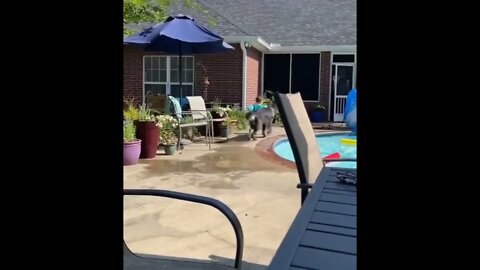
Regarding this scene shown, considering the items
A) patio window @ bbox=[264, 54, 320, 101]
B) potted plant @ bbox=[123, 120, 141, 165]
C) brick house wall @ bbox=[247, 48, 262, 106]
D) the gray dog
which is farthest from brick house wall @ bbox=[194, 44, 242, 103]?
potted plant @ bbox=[123, 120, 141, 165]

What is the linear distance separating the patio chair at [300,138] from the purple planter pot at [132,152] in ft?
13.0

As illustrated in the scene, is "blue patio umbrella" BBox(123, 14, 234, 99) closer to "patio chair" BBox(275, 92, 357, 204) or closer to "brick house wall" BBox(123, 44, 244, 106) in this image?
"brick house wall" BBox(123, 44, 244, 106)

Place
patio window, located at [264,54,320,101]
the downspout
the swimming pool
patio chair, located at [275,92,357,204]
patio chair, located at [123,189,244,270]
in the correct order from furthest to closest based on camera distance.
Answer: patio window, located at [264,54,320,101], the downspout, the swimming pool, patio chair, located at [275,92,357,204], patio chair, located at [123,189,244,270]

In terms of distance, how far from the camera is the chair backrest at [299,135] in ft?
8.02

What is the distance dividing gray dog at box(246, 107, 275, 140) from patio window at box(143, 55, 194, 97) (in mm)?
3819

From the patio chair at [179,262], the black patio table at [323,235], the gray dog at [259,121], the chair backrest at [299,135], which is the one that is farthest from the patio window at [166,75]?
the black patio table at [323,235]

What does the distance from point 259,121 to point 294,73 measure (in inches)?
220

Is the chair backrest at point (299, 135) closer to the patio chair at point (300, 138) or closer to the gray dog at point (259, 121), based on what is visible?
the patio chair at point (300, 138)

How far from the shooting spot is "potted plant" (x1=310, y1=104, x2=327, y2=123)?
1442cm

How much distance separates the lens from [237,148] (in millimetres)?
8375

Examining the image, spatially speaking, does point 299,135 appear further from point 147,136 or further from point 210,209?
point 147,136
